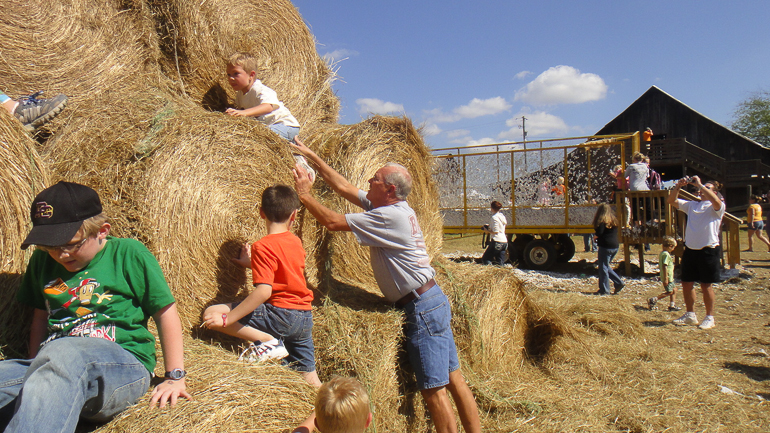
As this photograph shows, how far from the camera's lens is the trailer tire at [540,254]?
1201 centimetres

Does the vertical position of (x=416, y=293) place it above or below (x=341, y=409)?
above

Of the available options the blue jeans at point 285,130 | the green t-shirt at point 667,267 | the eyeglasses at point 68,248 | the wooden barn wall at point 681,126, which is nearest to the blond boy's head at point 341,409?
the eyeglasses at point 68,248

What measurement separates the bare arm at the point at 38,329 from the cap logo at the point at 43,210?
517mm

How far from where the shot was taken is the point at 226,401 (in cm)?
227

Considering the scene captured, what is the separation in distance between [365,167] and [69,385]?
2.96m

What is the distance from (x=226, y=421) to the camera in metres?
2.18

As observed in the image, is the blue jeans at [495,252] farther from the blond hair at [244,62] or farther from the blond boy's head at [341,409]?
the blond boy's head at [341,409]

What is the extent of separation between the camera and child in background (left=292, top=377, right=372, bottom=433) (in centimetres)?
217

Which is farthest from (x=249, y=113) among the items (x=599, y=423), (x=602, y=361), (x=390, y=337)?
(x=602, y=361)

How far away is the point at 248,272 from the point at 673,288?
6.93 metres

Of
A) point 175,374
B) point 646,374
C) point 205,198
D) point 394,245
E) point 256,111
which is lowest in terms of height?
point 646,374

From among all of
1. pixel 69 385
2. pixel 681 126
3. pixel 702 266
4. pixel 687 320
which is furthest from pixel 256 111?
pixel 681 126

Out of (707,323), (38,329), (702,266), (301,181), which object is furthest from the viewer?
(707,323)

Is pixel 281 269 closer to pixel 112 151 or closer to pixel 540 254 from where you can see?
pixel 112 151
